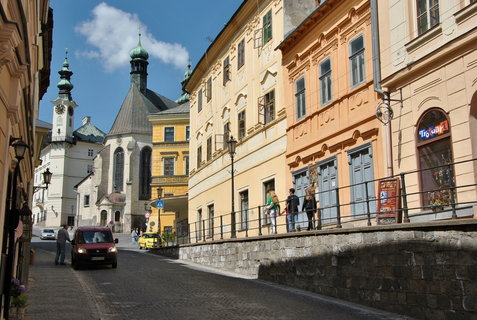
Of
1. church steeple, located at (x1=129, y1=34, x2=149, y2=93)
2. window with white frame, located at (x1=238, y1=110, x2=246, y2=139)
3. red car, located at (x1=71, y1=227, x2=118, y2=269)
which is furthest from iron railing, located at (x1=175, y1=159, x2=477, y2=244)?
church steeple, located at (x1=129, y1=34, x2=149, y2=93)

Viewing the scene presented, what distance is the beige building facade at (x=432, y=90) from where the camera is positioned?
40.7 ft

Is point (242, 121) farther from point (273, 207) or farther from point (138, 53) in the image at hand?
point (138, 53)

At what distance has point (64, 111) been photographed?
108m

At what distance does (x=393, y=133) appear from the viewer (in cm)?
1513

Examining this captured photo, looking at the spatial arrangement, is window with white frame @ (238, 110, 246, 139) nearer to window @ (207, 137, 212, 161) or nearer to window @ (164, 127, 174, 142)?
window @ (207, 137, 212, 161)

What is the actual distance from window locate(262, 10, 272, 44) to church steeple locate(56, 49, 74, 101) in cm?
9120

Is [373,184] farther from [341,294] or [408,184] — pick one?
[341,294]

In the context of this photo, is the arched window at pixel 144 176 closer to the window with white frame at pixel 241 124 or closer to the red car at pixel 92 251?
the window with white frame at pixel 241 124

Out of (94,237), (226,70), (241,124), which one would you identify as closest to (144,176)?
(226,70)

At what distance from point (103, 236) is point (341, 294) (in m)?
13.2

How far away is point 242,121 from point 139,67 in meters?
75.3

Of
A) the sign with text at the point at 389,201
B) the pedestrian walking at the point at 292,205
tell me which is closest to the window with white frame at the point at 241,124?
the pedestrian walking at the point at 292,205

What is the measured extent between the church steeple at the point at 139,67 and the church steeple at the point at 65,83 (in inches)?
684

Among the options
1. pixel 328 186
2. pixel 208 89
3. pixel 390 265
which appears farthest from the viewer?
A: pixel 208 89
